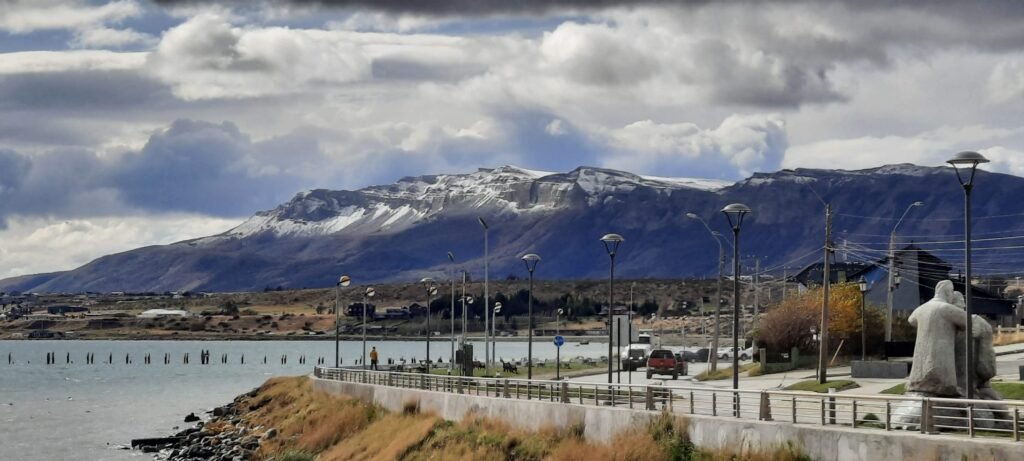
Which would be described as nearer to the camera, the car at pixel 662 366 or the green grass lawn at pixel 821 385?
the green grass lawn at pixel 821 385

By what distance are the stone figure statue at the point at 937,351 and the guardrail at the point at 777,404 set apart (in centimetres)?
117

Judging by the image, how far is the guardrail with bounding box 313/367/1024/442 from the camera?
31.5m

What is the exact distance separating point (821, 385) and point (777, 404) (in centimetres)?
1827

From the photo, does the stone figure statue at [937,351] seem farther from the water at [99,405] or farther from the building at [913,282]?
the building at [913,282]

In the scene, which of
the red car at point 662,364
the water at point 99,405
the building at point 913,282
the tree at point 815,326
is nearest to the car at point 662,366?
the red car at point 662,364

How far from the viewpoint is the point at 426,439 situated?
54031 mm

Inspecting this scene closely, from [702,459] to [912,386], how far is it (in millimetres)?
5424

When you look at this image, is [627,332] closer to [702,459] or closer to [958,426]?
[702,459]

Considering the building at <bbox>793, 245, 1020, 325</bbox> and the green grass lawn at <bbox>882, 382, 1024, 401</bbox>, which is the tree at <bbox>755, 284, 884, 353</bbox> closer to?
the building at <bbox>793, 245, 1020, 325</bbox>

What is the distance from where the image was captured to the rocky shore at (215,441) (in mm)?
73625

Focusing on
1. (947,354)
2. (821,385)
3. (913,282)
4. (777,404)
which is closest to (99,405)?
(913,282)

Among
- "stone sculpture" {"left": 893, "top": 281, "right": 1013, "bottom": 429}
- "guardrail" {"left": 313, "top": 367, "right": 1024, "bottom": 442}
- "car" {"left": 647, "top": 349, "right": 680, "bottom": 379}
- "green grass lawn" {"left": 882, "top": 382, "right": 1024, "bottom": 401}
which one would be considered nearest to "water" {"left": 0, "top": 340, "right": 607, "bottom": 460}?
"guardrail" {"left": 313, "top": 367, "right": 1024, "bottom": 442}

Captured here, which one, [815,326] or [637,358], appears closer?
[815,326]

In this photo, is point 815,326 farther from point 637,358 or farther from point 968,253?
point 968,253
